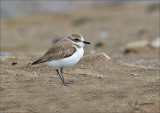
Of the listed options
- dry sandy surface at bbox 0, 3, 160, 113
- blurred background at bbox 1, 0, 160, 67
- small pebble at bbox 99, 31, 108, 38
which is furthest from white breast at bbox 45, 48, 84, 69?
small pebble at bbox 99, 31, 108, 38

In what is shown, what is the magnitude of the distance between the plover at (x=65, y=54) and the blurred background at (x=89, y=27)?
15.6 ft

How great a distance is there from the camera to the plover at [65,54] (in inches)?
263

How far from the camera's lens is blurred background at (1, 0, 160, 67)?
563 inches

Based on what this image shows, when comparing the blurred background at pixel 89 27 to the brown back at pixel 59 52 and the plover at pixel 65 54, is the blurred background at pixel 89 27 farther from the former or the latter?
the brown back at pixel 59 52

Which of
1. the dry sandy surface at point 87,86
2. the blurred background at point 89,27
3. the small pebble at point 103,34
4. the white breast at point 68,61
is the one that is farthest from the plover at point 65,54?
the small pebble at point 103,34

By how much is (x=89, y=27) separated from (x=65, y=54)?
12.5 meters

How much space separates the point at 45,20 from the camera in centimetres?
2167

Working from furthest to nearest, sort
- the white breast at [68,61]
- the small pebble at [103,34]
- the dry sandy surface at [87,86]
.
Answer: the small pebble at [103,34], the white breast at [68,61], the dry sandy surface at [87,86]

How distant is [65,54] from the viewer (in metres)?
Answer: 6.73

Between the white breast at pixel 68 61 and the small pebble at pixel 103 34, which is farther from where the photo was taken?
the small pebble at pixel 103 34

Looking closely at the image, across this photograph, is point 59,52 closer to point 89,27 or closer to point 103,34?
point 103,34

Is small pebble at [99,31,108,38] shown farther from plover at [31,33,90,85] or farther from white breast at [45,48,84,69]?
white breast at [45,48,84,69]

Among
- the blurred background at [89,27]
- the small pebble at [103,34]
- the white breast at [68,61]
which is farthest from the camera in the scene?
the small pebble at [103,34]

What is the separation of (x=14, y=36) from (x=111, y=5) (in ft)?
26.6
